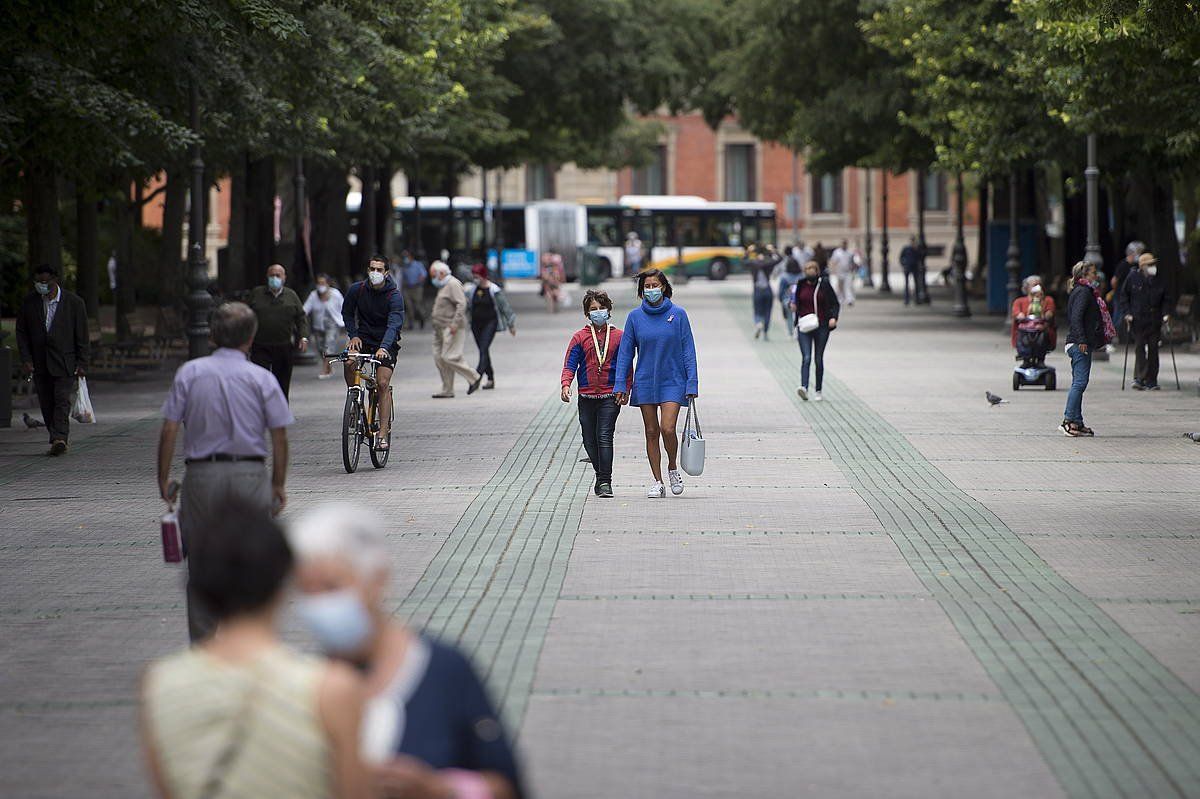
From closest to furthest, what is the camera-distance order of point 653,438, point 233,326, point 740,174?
point 233,326, point 653,438, point 740,174

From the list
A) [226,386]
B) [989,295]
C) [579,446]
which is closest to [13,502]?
[579,446]

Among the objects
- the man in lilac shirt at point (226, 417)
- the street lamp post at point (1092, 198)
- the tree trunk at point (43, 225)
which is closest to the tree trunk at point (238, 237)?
the tree trunk at point (43, 225)

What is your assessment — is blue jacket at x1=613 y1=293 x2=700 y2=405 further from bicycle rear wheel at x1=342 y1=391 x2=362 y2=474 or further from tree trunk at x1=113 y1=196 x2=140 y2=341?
tree trunk at x1=113 y1=196 x2=140 y2=341

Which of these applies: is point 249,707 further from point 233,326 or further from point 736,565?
point 736,565

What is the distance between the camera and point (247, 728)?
3479mm

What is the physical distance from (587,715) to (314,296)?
898 inches

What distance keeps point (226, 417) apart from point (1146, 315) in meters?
16.6

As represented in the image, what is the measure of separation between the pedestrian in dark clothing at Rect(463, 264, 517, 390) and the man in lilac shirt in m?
15.8

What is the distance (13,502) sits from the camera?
527 inches

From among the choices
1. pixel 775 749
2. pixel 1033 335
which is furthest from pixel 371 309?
pixel 775 749

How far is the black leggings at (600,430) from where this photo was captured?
13094mm

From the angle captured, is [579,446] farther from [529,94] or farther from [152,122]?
[529,94]

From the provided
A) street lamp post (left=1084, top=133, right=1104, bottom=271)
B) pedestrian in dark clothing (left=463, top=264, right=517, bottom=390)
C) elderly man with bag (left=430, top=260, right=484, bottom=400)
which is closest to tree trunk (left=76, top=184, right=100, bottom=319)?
pedestrian in dark clothing (left=463, top=264, right=517, bottom=390)

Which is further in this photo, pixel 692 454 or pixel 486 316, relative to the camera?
pixel 486 316
